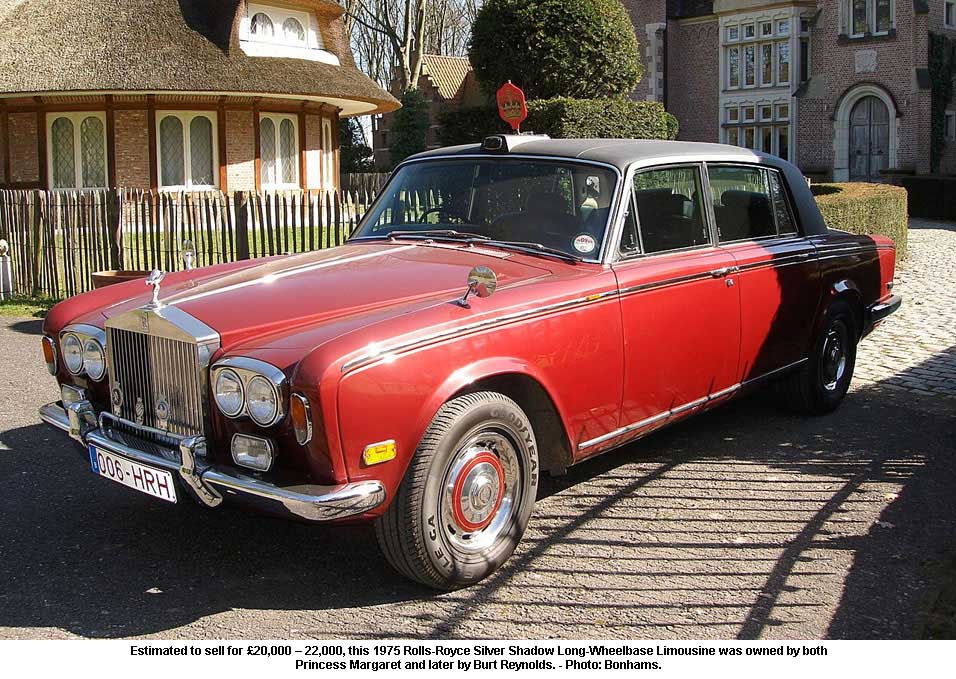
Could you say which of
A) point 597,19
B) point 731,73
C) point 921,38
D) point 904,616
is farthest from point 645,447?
point 731,73

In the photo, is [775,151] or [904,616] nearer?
[904,616]

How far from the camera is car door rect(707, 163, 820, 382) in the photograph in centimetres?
596

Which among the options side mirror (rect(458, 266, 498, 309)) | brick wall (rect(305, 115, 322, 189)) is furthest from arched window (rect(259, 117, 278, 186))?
side mirror (rect(458, 266, 498, 309))

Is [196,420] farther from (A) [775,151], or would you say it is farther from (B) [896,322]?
(A) [775,151]

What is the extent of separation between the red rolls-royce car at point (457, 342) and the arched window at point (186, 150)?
2087 centimetres

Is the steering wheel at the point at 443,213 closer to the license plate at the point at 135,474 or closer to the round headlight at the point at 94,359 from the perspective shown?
the round headlight at the point at 94,359

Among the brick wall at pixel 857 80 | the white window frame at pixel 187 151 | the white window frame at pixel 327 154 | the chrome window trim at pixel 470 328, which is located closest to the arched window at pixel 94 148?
the white window frame at pixel 187 151

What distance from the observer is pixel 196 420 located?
13.4 ft

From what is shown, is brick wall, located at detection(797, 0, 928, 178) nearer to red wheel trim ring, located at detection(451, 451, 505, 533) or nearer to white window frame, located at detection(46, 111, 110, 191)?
white window frame, located at detection(46, 111, 110, 191)

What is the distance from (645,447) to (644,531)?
1.51 meters

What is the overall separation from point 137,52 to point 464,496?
2231cm

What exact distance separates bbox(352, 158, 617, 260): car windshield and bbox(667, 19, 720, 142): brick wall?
35.4 meters

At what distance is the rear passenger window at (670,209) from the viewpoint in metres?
5.39

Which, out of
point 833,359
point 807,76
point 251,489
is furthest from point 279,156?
point 251,489
